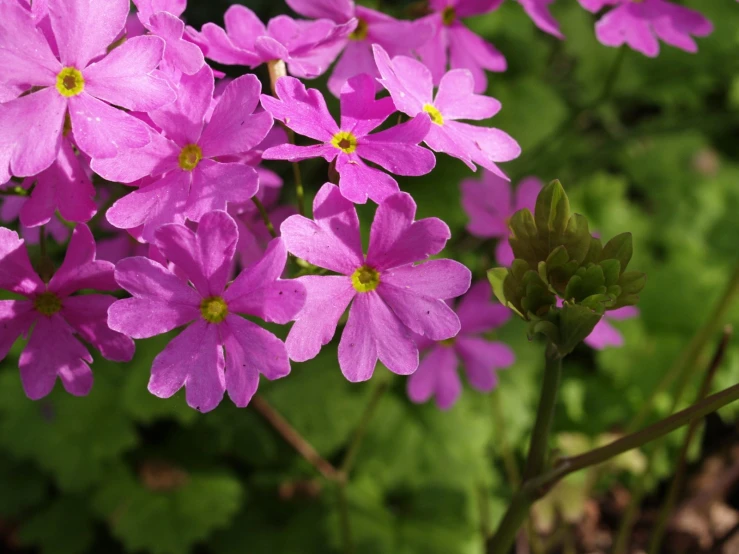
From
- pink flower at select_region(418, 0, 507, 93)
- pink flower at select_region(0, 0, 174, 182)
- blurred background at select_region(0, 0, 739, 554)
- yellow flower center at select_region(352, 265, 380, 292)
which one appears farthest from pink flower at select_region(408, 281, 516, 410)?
pink flower at select_region(0, 0, 174, 182)

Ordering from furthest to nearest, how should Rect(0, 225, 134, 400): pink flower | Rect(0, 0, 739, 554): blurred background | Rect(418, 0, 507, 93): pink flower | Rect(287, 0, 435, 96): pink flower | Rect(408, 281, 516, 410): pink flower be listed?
Rect(0, 0, 739, 554): blurred background < Rect(408, 281, 516, 410): pink flower < Rect(418, 0, 507, 93): pink flower < Rect(287, 0, 435, 96): pink flower < Rect(0, 225, 134, 400): pink flower

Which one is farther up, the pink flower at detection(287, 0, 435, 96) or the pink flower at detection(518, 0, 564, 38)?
the pink flower at detection(518, 0, 564, 38)

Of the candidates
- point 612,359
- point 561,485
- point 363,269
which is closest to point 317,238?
point 363,269

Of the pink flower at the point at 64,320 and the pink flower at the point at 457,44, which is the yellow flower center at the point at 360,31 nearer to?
the pink flower at the point at 457,44

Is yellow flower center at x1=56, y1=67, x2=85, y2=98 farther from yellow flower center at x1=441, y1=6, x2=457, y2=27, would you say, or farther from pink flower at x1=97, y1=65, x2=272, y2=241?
yellow flower center at x1=441, y1=6, x2=457, y2=27

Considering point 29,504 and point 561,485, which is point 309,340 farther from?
point 29,504

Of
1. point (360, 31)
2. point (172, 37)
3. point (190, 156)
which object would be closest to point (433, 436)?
point (360, 31)

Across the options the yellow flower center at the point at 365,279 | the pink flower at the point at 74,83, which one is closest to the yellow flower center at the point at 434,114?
the yellow flower center at the point at 365,279
